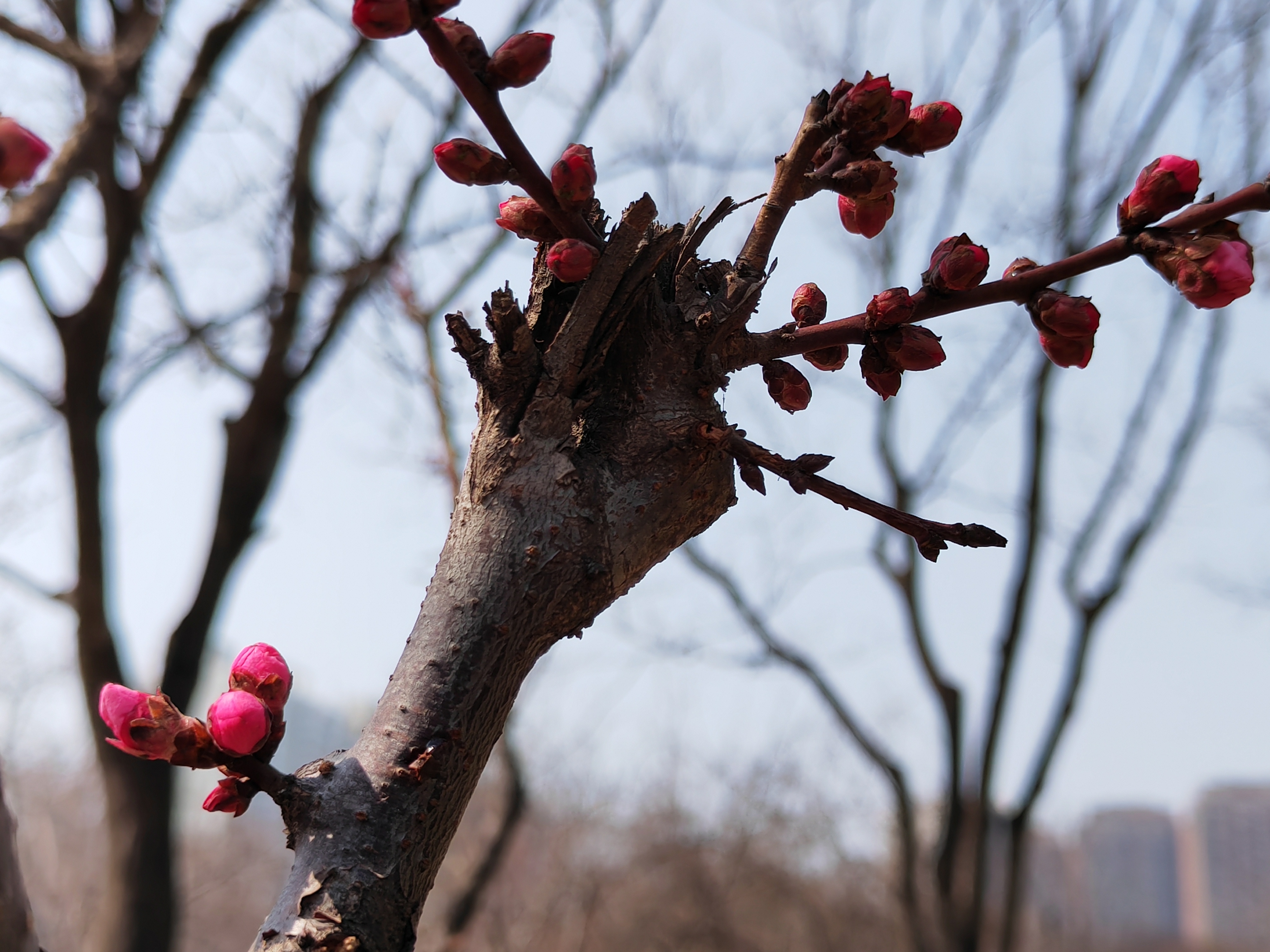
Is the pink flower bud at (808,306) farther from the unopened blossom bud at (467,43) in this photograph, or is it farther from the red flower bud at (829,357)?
the unopened blossom bud at (467,43)

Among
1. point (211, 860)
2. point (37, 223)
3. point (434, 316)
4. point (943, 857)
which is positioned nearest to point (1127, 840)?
point (211, 860)

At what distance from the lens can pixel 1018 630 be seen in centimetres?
531

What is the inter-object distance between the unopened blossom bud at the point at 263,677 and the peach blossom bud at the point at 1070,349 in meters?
0.88

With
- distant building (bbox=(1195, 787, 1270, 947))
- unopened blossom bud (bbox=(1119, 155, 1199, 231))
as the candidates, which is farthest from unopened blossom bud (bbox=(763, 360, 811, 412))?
distant building (bbox=(1195, 787, 1270, 947))

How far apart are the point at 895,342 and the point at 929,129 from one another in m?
0.25

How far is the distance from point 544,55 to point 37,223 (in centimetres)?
345

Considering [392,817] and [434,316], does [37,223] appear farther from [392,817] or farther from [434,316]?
[392,817]

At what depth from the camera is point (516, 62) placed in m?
0.88

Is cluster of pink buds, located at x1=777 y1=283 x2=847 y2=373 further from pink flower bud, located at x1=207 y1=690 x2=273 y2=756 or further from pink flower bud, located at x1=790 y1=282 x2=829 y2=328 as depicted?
pink flower bud, located at x1=207 y1=690 x2=273 y2=756

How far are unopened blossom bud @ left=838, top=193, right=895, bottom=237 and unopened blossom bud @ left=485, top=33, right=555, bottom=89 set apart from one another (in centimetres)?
43

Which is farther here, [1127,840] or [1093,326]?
[1127,840]

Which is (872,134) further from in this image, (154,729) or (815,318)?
(154,729)

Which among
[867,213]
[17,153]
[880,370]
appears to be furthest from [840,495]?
[17,153]

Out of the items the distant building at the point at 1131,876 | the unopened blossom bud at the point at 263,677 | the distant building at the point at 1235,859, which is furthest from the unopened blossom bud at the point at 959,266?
the distant building at the point at 1235,859
